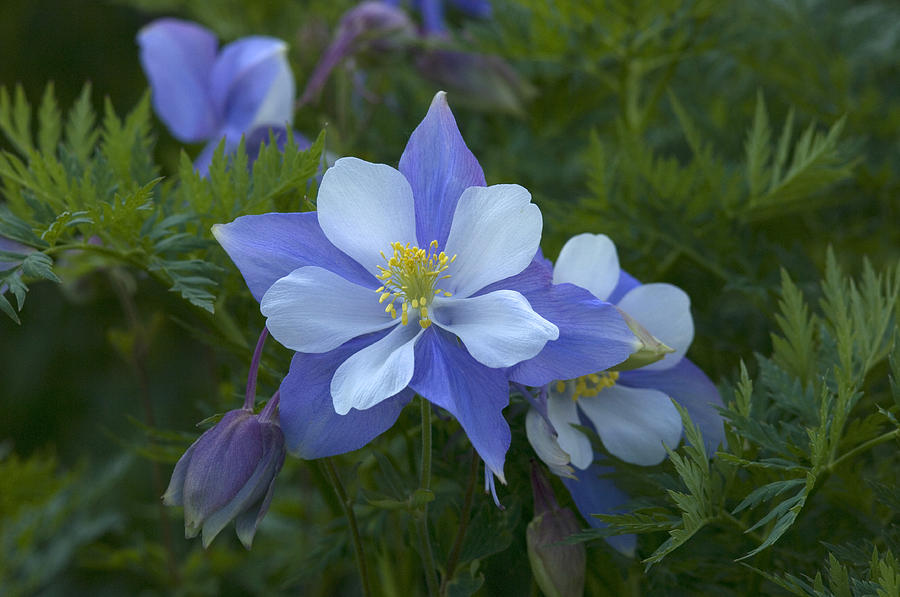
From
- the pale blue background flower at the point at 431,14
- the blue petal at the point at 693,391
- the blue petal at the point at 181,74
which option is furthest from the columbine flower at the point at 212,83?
the blue petal at the point at 693,391

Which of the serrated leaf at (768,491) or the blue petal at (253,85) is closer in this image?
the serrated leaf at (768,491)

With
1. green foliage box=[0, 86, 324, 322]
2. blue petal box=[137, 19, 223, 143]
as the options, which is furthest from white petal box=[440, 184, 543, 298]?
blue petal box=[137, 19, 223, 143]

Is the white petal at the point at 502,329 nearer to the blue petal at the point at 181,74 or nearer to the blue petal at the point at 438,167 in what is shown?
the blue petal at the point at 438,167

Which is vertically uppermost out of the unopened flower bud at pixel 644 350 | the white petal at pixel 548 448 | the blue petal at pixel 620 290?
the unopened flower bud at pixel 644 350

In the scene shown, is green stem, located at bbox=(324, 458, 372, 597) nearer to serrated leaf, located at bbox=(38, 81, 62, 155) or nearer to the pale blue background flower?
serrated leaf, located at bbox=(38, 81, 62, 155)

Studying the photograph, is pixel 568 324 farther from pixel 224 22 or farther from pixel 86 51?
pixel 86 51

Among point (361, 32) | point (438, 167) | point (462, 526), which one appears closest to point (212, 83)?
point (361, 32)
